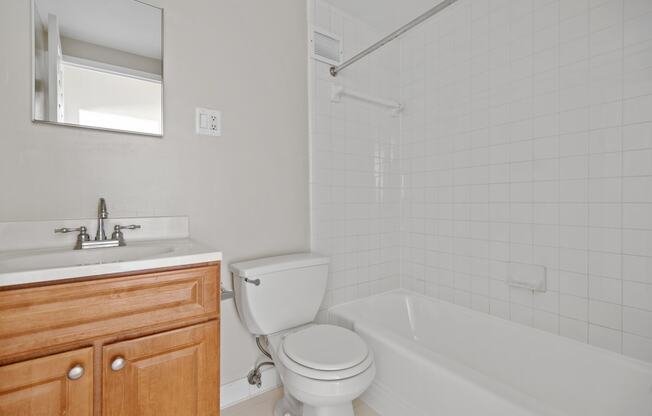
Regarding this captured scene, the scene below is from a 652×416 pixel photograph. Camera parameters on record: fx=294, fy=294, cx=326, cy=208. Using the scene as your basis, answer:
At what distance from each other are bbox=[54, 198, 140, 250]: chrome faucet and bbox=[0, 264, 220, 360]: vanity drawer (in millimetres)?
432

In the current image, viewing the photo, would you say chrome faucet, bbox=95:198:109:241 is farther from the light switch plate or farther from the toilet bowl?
the toilet bowl

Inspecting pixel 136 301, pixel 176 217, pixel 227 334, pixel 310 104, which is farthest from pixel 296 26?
pixel 227 334

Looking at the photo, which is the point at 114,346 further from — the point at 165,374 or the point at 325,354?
the point at 325,354

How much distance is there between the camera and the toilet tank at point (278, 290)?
138cm

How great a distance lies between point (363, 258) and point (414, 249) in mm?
419

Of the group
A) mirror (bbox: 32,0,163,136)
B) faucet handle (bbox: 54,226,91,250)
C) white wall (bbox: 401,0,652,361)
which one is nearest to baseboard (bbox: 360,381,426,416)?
white wall (bbox: 401,0,652,361)

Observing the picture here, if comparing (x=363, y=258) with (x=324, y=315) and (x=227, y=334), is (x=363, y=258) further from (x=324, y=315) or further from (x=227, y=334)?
(x=227, y=334)

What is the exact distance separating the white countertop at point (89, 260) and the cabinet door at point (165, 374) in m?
0.22

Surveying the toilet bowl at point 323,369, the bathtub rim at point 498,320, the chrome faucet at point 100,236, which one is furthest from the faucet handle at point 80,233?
the bathtub rim at point 498,320

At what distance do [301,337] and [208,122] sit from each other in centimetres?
113

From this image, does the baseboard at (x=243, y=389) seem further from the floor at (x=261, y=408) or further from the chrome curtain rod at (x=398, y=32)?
the chrome curtain rod at (x=398, y=32)

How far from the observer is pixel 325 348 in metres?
1.29

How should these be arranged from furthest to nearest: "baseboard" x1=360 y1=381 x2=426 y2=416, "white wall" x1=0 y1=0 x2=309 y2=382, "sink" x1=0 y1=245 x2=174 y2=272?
"baseboard" x1=360 y1=381 x2=426 y2=416, "white wall" x1=0 y1=0 x2=309 y2=382, "sink" x1=0 y1=245 x2=174 y2=272

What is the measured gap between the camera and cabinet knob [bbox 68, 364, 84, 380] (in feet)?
2.50
